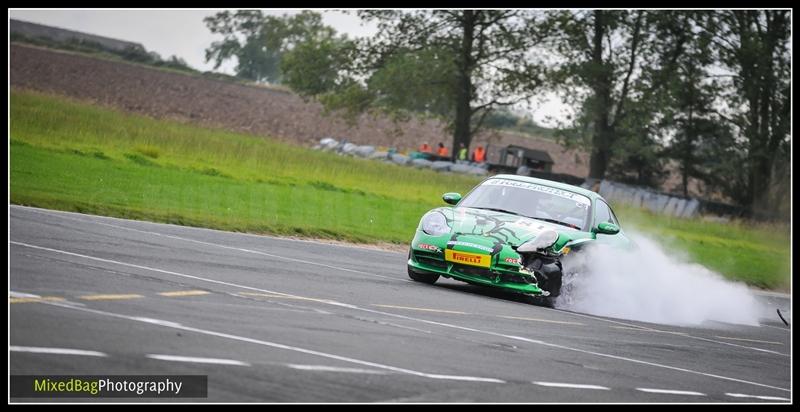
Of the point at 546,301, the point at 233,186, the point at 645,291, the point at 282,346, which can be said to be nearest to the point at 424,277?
the point at 546,301

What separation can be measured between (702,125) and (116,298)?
43684 millimetres

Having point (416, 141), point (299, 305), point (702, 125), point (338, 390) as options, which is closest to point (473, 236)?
point (299, 305)

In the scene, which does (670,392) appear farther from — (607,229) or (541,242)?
(607,229)

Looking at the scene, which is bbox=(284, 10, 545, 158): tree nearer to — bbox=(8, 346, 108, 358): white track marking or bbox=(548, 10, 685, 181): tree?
bbox=(548, 10, 685, 181): tree

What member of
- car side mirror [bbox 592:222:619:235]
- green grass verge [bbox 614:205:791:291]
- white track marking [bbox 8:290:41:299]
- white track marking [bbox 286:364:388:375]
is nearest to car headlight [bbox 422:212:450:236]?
car side mirror [bbox 592:222:619:235]

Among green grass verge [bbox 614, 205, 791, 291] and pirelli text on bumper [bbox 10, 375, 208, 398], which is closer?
pirelli text on bumper [bbox 10, 375, 208, 398]

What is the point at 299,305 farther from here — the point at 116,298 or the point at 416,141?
the point at 416,141

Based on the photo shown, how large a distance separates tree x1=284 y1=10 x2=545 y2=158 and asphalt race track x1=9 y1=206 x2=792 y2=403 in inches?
1318

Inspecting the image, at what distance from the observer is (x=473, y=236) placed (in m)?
13.0

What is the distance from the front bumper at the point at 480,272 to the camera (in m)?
12.8

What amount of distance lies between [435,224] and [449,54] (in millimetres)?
33822

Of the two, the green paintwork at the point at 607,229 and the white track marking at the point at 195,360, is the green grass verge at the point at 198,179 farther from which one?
the white track marking at the point at 195,360

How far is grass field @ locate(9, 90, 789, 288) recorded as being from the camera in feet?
63.0

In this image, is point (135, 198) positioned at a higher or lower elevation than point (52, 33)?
lower
